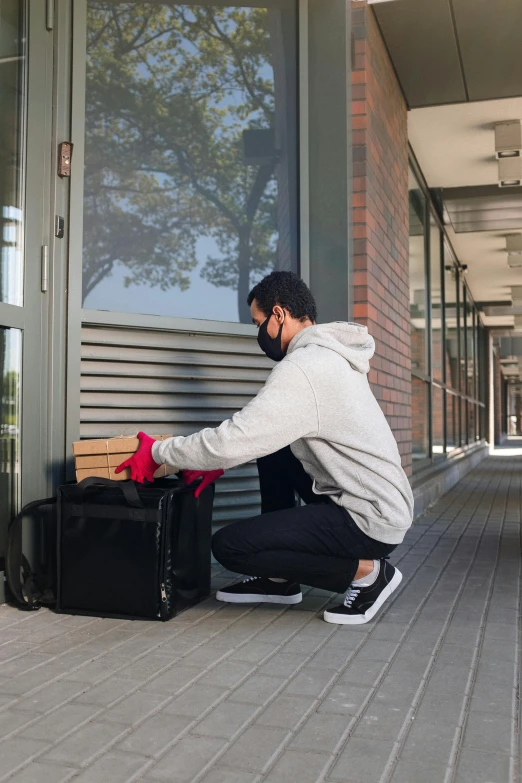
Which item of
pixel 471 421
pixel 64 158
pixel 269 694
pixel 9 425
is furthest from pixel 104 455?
pixel 471 421

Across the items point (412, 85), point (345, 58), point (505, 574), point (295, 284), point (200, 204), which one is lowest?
point (505, 574)

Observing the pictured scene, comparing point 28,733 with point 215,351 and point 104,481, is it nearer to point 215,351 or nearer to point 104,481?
point 104,481

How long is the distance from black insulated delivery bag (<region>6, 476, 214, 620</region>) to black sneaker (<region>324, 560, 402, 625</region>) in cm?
61

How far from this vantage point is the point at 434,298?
31.5 feet

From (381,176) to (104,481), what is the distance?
11.1ft

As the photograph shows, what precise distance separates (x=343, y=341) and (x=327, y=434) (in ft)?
1.38

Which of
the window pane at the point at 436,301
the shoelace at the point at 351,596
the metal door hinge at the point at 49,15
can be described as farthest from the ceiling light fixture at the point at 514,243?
the shoelace at the point at 351,596

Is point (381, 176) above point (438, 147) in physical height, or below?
below

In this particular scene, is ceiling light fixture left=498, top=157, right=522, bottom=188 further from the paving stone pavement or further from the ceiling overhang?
the paving stone pavement

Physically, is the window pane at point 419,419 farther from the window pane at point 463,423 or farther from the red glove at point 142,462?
the window pane at point 463,423

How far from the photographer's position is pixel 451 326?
11.8 metres

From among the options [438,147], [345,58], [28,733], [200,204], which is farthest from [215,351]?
[438,147]

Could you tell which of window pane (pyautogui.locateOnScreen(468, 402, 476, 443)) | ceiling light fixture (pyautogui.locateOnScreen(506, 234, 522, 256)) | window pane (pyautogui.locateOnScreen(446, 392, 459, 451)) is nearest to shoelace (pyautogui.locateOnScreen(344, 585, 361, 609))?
window pane (pyautogui.locateOnScreen(446, 392, 459, 451))

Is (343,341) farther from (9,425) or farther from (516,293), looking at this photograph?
(516,293)
